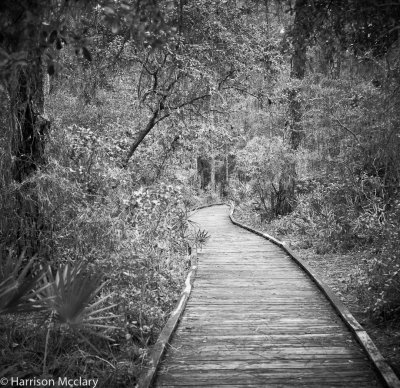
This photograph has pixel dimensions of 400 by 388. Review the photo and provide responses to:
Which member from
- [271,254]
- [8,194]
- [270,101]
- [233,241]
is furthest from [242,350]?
[270,101]

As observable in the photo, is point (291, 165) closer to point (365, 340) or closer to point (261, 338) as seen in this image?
point (261, 338)

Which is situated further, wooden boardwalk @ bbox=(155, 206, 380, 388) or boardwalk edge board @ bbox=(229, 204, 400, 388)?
wooden boardwalk @ bbox=(155, 206, 380, 388)

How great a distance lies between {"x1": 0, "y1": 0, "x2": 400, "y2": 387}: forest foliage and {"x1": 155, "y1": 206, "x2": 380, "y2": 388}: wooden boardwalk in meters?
0.58

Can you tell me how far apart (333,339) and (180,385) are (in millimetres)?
2199

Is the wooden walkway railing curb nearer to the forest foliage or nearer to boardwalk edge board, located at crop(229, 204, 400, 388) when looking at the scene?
the forest foliage

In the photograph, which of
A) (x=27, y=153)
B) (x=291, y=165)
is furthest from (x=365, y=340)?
(x=291, y=165)

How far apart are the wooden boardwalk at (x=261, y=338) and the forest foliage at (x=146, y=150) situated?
1.89 ft

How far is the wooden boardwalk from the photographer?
14.5 ft

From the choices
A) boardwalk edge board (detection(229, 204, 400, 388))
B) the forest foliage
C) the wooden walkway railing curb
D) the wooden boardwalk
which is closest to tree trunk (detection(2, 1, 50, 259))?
the forest foliage

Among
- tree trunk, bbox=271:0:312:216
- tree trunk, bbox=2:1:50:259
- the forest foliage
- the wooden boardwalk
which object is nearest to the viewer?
the forest foliage

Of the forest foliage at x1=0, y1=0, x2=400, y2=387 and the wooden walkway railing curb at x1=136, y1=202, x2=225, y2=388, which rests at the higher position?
the forest foliage at x1=0, y1=0, x2=400, y2=387

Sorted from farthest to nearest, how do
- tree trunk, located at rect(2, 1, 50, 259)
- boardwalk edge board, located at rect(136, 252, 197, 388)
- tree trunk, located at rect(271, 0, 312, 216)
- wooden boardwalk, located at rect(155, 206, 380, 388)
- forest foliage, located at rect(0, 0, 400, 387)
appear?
tree trunk, located at rect(271, 0, 312, 216) → tree trunk, located at rect(2, 1, 50, 259) → wooden boardwalk, located at rect(155, 206, 380, 388) → boardwalk edge board, located at rect(136, 252, 197, 388) → forest foliage, located at rect(0, 0, 400, 387)

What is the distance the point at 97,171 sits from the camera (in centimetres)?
761

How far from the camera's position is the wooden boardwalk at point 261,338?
14.5 feet
